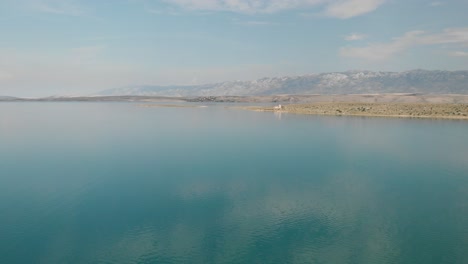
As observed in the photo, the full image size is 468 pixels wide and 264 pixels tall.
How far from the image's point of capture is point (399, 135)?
6600cm

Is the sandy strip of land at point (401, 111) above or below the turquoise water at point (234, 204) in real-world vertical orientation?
above

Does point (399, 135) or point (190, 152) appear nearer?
point (190, 152)

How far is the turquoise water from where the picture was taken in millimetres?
20719

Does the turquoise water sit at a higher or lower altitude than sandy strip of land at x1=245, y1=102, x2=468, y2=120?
lower

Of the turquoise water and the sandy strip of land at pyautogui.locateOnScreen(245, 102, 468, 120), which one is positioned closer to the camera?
the turquoise water

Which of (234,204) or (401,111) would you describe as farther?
(401,111)

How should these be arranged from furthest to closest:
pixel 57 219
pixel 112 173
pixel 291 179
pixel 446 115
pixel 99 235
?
1. pixel 446 115
2. pixel 112 173
3. pixel 291 179
4. pixel 57 219
5. pixel 99 235

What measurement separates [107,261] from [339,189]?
21.2 metres

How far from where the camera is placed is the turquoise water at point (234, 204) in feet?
68.0

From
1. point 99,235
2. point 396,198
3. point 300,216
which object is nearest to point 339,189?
point 396,198

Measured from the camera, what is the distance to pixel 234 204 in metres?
27.9

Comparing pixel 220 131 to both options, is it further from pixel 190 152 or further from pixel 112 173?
pixel 112 173

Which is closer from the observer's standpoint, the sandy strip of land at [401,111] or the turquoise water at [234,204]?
the turquoise water at [234,204]

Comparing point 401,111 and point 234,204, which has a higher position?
point 401,111
